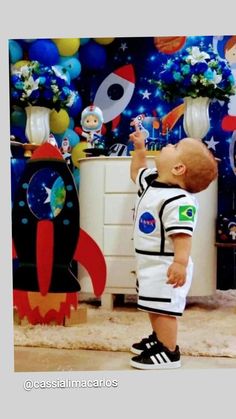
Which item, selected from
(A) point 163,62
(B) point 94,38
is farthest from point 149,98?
(B) point 94,38

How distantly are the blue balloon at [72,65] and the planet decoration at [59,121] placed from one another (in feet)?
0.44

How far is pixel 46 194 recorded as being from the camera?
2064mm

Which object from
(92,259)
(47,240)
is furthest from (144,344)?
(47,240)

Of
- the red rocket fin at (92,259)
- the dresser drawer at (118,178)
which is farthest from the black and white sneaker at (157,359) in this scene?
the dresser drawer at (118,178)

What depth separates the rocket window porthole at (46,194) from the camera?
204cm

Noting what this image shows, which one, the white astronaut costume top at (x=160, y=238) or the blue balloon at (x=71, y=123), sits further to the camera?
the blue balloon at (x=71, y=123)

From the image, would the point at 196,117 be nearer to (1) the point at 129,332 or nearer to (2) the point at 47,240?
(2) the point at 47,240

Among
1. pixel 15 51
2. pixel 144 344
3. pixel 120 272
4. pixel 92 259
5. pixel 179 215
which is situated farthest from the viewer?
pixel 120 272

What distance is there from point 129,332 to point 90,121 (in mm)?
720


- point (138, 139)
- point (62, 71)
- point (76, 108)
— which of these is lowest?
point (138, 139)

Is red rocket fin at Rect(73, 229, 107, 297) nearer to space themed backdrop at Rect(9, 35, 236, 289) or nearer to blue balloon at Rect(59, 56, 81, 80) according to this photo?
space themed backdrop at Rect(9, 35, 236, 289)

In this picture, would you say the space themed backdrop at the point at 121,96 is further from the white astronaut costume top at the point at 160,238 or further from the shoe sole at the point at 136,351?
the shoe sole at the point at 136,351

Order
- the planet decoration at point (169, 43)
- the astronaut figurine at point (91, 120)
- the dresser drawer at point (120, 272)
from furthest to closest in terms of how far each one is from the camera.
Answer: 1. the dresser drawer at point (120, 272)
2. the astronaut figurine at point (91, 120)
3. the planet decoration at point (169, 43)

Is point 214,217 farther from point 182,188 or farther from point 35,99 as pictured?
point 35,99
